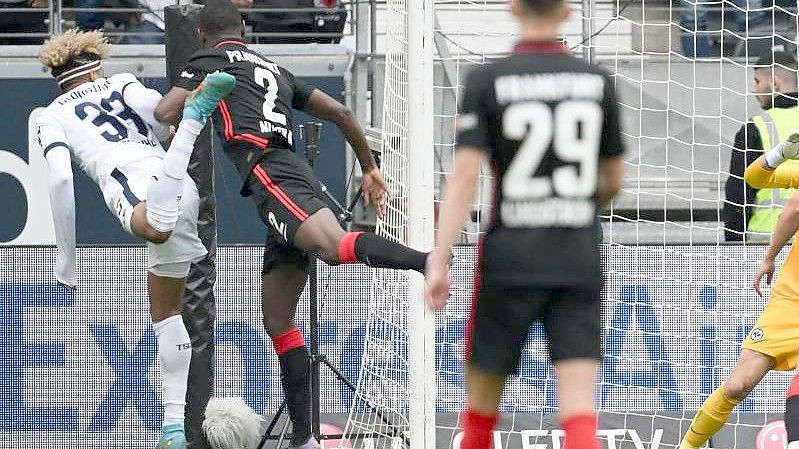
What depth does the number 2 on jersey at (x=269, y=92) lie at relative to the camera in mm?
6898

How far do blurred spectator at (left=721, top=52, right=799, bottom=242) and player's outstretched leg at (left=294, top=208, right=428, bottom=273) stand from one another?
2926mm

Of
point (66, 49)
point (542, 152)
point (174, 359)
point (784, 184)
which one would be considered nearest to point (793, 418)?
point (784, 184)

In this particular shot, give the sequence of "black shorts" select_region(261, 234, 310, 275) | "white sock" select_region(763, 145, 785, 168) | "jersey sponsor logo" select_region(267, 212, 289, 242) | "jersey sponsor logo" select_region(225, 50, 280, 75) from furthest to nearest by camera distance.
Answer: "black shorts" select_region(261, 234, 310, 275) → "jersey sponsor logo" select_region(225, 50, 280, 75) → "jersey sponsor logo" select_region(267, 212, 289, 242) → "white sock" select_region(763, 145, 785, 168)

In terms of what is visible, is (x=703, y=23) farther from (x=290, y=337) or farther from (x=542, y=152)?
(x=542, y=152)

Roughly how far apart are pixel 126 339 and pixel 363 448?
1808mm

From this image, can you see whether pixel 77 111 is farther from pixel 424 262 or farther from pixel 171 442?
pixel 424 262

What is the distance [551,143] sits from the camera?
4.53 meters

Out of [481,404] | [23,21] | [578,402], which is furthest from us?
[23,21]

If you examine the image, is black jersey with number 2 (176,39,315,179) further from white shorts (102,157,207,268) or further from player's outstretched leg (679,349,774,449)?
player's outstretched leg (679,349,774,449)

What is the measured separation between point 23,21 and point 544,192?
301 inches

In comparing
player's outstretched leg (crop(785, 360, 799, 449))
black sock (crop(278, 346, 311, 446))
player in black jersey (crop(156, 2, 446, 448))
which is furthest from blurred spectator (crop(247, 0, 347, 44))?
player's outstretched leg (crop(785, 360, 799, 449))

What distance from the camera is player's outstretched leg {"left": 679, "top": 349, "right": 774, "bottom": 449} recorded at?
6.73 m

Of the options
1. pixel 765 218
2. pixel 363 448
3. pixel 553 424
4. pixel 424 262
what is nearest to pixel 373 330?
pixel 363 448

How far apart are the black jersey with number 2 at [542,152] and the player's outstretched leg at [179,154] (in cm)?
211
